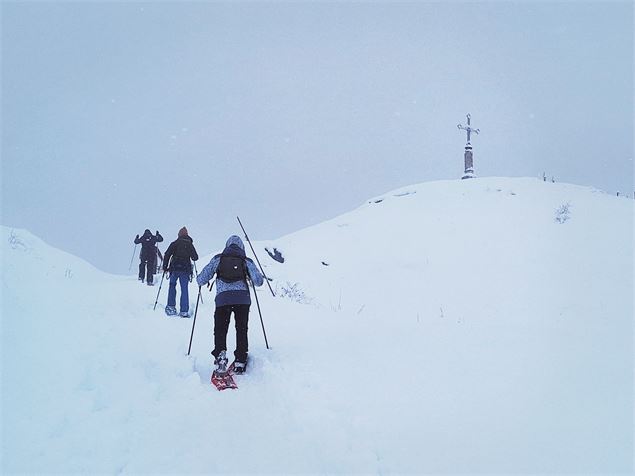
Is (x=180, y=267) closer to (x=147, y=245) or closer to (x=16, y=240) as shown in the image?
(x=16, y=240)

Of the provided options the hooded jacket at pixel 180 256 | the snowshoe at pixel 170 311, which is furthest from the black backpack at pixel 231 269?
the hooded jacket at pixel 180 256

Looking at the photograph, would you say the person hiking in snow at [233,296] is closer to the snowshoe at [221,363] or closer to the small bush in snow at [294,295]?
the snowshoe at [221,363]

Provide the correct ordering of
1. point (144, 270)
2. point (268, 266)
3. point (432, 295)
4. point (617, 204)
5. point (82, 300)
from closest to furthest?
point (82, 300) < point (432, 295) < point (144, 270) < point (617, 204) < point (268, 266)

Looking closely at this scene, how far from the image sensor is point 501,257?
56.4ft

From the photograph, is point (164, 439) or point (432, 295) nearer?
point (164, 439)

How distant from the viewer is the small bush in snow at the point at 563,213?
64.4ft

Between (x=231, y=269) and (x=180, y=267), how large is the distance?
14.0 ft

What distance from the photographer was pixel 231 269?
6.42 metres

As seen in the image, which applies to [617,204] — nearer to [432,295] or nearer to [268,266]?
[432,295]

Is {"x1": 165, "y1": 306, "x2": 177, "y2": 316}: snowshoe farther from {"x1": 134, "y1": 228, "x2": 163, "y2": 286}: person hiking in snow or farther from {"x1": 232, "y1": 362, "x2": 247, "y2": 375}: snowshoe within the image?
{"x1": 134, "y1": 228, "x2": 163, "y2": 286}: person hiking in snow

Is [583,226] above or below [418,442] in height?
above

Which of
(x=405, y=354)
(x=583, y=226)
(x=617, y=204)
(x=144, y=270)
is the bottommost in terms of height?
(x=405, y=354)

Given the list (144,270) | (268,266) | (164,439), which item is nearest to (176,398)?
(164,439)

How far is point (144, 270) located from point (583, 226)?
60.2 feet
